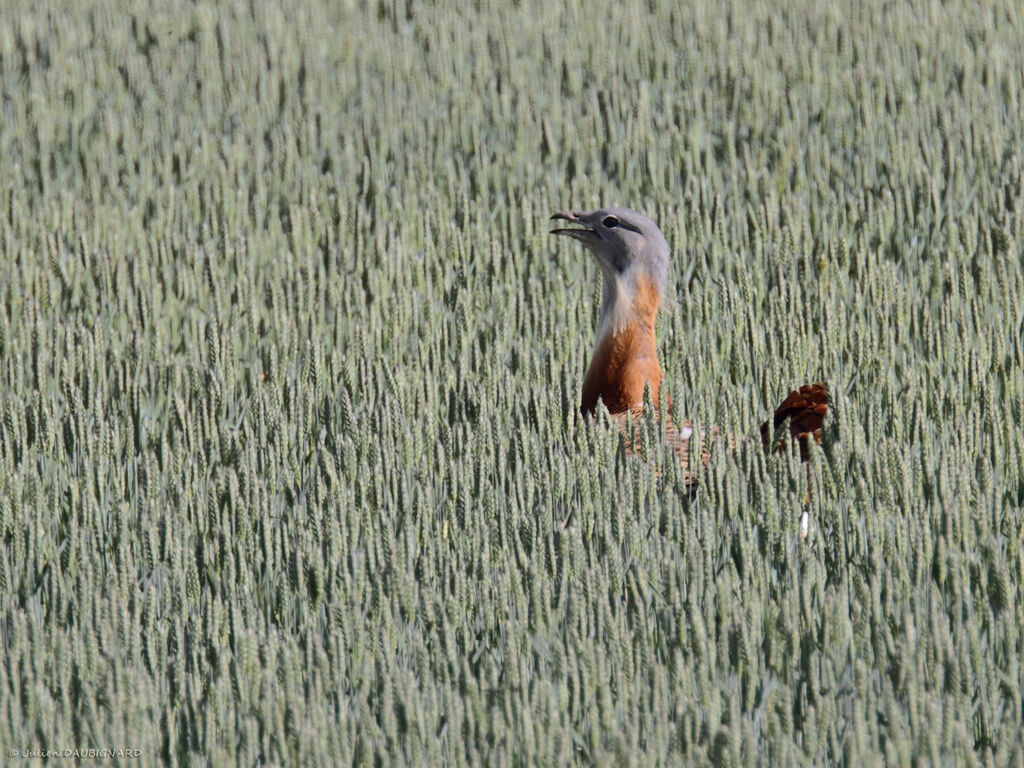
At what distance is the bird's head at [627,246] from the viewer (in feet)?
14.3

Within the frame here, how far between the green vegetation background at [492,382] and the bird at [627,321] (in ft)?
0.52

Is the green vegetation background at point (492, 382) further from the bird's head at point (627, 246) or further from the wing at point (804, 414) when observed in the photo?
the bird's head at point (627, 246)

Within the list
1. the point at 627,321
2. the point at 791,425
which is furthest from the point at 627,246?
the point at 791,425

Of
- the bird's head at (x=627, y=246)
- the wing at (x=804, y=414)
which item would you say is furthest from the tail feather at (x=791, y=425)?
the bird's head at (x=627, y=246)

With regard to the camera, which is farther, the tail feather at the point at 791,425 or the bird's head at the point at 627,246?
the bird's head at the point at 627,246

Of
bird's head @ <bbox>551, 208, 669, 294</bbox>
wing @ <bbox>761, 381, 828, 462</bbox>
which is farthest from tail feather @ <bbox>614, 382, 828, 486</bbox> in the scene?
bird's head @ <bbox>551, 208, 669, 294</bbox>

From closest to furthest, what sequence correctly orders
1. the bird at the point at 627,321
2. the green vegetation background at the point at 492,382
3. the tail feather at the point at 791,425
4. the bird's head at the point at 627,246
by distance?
1. the green vegetation background at the point at 492,382
2. the tail feather at the point at 791,425
3. the bird at the point at 627,321
4. the bird's head at the point at 627,246

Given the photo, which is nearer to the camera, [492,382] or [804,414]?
[804,414]

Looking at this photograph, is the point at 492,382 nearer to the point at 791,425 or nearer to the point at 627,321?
the point at 627,321

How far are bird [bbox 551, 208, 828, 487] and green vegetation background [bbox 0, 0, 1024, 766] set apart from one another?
6.2 inches

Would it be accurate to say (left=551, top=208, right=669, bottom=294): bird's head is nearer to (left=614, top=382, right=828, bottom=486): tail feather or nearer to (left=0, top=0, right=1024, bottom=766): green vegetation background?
(left=0, top=0, right=1024, bottom=766): green vegetation background

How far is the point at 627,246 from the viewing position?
14.4ft

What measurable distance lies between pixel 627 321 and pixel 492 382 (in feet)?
1.53

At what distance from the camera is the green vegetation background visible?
2379 millimetres
